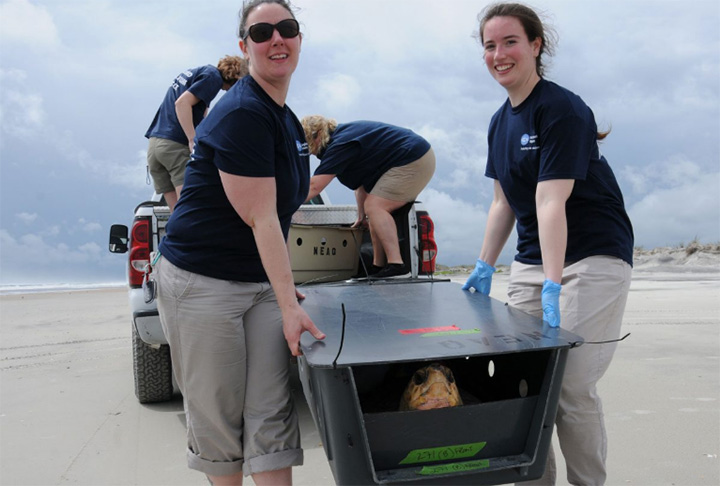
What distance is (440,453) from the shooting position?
200cm

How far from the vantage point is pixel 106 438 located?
3.97 meters

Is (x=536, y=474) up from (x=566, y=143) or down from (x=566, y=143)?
down

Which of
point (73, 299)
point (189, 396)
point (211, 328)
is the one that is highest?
point (211, 328)

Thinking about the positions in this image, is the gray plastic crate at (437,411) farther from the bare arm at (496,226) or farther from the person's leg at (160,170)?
the person's leg at (160,170)

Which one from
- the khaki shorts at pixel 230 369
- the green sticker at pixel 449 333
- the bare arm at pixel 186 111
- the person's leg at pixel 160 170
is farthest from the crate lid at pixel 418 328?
the person's leg at pixel 160 170

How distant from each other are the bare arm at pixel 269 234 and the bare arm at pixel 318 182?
2603 millimetres

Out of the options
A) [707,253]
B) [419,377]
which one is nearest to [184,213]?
[419,377]

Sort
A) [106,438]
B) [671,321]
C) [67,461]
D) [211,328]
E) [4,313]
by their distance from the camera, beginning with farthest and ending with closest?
[4,313] < [671,321] < [106,438] < [67,461] < [211,328]

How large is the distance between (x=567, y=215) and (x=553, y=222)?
203 millimetres

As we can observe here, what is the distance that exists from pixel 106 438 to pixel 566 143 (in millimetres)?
3276

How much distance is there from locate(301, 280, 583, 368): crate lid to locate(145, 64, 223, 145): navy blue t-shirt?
7.92 feet

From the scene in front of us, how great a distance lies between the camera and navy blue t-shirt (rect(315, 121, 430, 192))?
16.1 feet

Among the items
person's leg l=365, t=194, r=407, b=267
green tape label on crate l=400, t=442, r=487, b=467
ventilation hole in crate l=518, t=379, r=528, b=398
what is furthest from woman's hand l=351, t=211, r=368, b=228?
green tape label on crate l=400, t=442, r=487, b=467

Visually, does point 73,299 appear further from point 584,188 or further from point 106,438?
point 584,188
